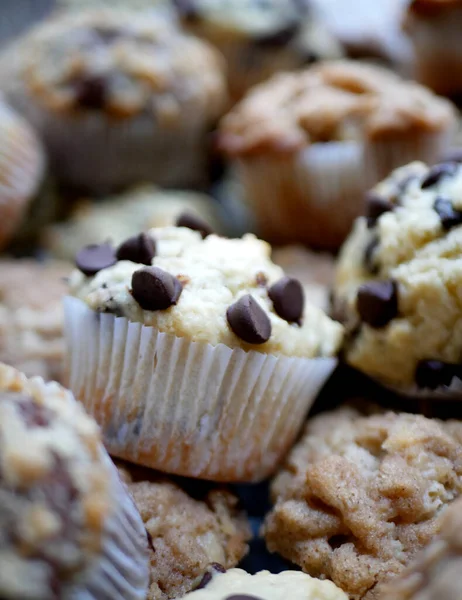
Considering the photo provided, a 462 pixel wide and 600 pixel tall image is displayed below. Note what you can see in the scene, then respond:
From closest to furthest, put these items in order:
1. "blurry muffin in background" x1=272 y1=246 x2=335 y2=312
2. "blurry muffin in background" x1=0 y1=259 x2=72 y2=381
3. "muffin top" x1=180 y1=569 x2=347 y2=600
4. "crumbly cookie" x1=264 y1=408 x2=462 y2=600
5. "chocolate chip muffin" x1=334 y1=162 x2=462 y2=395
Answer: "muffin top" x1=180 y1=569 x2=347 y2=600 → "crumbly cookie" x1=264 y1=408 x2=462 y2=600 → "chocolate chip muffin" x1=334 y1=162 x2=462 y2=395 → "blurry muffin in background" x1=0 y1=259 x2=72 y2=381 → "blurry muffin in background" x1=272 y1=246 x2=335 y2=312

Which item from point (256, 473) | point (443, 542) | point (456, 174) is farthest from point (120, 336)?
point (456, 174)

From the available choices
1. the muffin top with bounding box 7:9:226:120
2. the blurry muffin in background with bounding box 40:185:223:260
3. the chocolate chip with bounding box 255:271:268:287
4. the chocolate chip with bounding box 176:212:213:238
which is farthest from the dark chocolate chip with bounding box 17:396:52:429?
the muffin top with bounding box 7:9:226:120

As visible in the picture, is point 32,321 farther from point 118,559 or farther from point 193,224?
point 118,559

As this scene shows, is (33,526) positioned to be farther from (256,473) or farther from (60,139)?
(60,139)

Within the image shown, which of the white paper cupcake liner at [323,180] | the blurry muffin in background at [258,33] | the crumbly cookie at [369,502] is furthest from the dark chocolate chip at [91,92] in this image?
the crumbly cookie at [369,502]

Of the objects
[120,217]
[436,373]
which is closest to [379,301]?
[436,373]

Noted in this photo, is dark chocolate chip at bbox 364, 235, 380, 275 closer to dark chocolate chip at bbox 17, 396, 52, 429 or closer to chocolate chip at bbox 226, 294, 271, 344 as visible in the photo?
chocolate chip at bbox 226, 294, 271, 344
